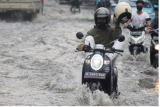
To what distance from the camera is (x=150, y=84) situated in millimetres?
8320

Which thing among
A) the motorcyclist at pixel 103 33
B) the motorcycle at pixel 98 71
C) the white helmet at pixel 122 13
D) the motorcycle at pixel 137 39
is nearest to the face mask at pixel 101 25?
the motorcyclist at pixel 103 33

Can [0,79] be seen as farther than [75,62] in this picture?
No

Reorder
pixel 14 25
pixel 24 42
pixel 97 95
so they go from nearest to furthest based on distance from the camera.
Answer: pixel 97 95 < pixel 24 42 < pixel 14 25

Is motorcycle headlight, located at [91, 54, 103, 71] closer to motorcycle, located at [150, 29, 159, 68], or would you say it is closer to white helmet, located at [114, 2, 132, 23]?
white helmet, located at [114, 2, 132, 23]

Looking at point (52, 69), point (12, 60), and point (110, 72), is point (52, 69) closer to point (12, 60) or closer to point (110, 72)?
point (12, 60)

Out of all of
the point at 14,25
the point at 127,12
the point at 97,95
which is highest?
the point at 127,12

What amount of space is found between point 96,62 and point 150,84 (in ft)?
9.00

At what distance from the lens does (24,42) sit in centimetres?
1370

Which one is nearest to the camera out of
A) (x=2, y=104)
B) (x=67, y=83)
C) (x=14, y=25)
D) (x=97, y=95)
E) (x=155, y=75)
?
(x=97, y=95)

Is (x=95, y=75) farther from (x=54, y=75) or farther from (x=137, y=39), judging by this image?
(x=137, y=39)

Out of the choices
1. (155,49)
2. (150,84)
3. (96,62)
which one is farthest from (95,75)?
(155,49)

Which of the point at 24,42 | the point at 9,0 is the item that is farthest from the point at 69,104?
the point at 9,0

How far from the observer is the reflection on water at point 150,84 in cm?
795

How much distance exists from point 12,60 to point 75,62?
1.63m
